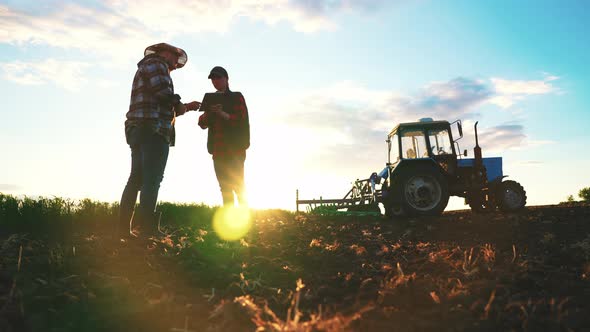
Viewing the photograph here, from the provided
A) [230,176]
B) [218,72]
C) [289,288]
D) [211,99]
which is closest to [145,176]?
[230,176]

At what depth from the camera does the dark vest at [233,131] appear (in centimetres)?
496

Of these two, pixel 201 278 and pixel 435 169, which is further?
pixel 435 169

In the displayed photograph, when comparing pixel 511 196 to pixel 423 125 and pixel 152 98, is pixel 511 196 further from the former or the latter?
pixel 152 98

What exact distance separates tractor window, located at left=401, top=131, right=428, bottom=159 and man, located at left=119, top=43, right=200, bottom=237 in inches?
269

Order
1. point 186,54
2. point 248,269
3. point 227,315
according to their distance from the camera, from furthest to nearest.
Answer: point 186,54, point 248,269, point 227,315

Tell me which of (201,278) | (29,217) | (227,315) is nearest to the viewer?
(227,315)

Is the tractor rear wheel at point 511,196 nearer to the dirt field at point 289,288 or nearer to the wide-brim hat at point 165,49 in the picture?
the dirt field at point 289,288

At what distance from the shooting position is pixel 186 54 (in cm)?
470

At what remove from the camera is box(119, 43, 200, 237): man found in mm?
4129

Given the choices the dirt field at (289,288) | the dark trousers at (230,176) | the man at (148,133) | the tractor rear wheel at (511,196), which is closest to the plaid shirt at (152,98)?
the man at (148,133)

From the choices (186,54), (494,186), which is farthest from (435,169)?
(186,54)

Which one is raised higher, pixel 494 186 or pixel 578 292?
pixel 494 186

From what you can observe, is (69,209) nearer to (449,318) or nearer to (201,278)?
(201,278)

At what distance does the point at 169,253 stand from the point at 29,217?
3.28m
